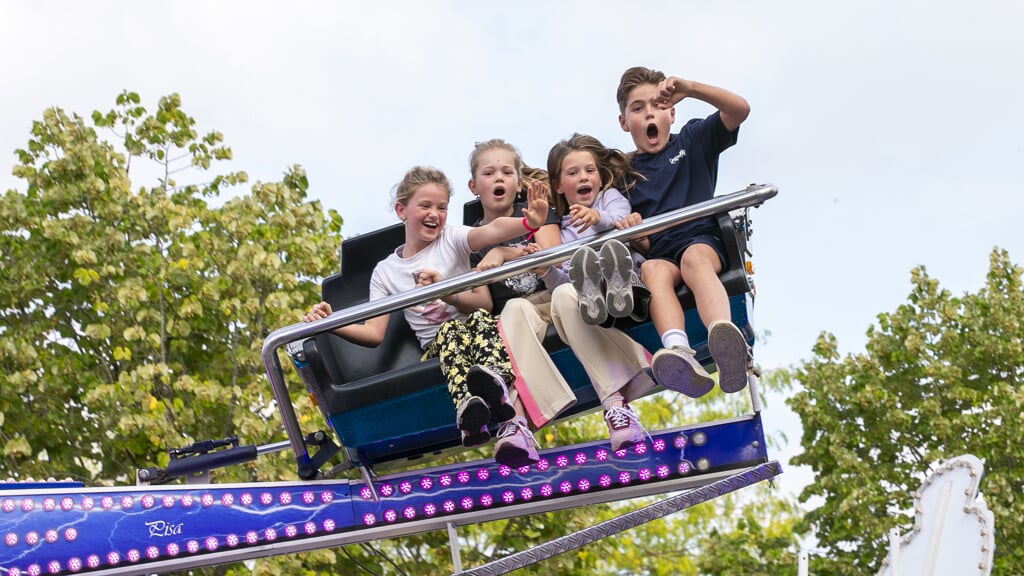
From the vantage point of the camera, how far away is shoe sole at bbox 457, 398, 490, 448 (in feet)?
13.8

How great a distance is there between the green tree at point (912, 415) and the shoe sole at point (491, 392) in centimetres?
939

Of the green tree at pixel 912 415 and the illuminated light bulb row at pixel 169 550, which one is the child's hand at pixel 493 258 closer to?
the illuminated light bulb row at pixel 169 550

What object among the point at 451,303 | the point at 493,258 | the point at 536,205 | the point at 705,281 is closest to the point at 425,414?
the point at 451,303

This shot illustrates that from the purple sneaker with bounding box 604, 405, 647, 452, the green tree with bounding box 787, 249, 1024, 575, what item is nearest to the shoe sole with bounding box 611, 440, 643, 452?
the purple sneaker with bounding box 604, 405, 647, 452

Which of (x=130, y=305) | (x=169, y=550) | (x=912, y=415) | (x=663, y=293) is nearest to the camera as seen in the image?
(x=663, y=293)

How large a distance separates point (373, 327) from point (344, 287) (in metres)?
0.59

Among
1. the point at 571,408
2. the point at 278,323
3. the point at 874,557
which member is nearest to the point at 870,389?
the point at 874,557

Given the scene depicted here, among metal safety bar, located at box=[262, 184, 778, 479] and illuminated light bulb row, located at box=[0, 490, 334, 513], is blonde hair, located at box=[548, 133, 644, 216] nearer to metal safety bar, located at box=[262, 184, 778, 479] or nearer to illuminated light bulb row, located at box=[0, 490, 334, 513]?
metal safety bar, located at box=[262, 184, 778, 479]

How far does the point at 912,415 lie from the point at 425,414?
33.2 feet

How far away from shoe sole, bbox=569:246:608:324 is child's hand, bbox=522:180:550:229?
19cm

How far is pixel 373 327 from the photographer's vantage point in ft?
15.9

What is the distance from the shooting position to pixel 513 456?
13.9 ft

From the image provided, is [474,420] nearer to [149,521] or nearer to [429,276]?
[429,276]

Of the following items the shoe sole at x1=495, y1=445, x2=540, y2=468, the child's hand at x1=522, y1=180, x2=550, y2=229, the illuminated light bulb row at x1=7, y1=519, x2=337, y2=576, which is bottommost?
the illuminated light bulb row at x1=7, y1=519, x2=337, y2=576
